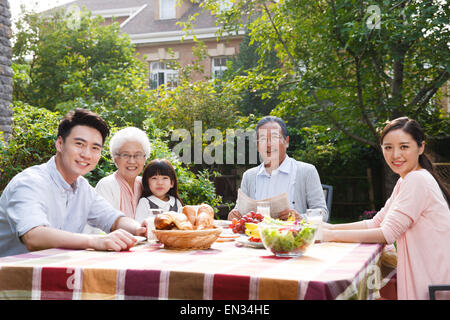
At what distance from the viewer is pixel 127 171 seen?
3.81 meters

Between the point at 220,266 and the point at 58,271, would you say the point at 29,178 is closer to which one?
the point at 58,271

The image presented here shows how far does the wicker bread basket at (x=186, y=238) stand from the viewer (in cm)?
223

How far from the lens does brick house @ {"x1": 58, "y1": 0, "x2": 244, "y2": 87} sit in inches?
847

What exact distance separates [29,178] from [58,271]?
0.93 m

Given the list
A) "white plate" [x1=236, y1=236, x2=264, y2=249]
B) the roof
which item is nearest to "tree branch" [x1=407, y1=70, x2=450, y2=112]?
"white plate" [x1=236, y1=236, x2=264, y2=249]

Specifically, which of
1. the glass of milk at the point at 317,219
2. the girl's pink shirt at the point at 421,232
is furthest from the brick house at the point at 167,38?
the girl's pink shirt at the point at 421,232

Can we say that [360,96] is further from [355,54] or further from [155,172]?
[155,172]

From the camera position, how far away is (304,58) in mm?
8695

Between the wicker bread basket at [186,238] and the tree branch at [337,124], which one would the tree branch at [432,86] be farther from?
the wicker bread basket at [186,238]

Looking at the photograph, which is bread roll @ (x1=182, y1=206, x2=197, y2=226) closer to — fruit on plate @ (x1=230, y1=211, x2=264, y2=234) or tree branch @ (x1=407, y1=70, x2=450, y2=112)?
fruit on plate @ (x1=230, y1=211, x2=264, y2=234)

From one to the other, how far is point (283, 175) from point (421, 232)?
182 cm

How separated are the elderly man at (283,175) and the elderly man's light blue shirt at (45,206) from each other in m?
1.80

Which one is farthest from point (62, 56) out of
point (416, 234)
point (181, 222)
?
point (416, 234)

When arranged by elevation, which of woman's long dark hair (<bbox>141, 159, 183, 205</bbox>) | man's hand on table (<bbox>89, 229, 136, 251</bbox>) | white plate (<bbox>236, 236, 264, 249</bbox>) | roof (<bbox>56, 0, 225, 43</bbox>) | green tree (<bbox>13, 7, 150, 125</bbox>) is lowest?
white plate (<bbox>236, 236, 264, 249</bbox>)
